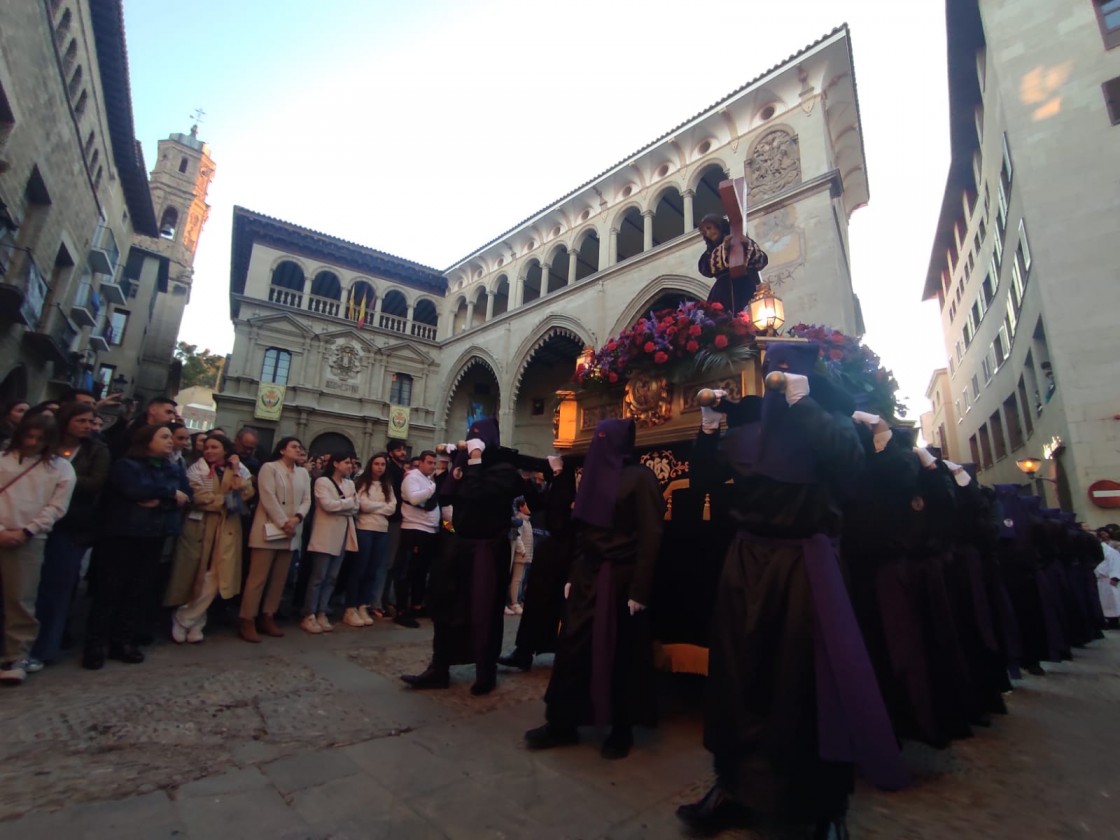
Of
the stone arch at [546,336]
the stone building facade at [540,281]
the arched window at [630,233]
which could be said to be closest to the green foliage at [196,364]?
the stone building facade at [540,281]

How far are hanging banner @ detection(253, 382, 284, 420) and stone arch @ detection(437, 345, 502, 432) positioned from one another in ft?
23.0

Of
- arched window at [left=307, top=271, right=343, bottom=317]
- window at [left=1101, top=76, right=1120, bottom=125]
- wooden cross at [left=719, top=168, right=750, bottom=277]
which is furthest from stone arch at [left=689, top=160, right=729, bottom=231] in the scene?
arched window at [left=307, top=271, right=343, bottom=317]

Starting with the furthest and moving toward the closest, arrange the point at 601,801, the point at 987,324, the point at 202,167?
the point at 202,167 < the point at 987,324 < the point at 601,801

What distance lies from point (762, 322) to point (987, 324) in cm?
2497

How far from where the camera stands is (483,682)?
12.2 ft

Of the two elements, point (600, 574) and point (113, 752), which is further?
point (600, 574)

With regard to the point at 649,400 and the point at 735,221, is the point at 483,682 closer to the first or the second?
the point at 649,400

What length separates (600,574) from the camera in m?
3.03

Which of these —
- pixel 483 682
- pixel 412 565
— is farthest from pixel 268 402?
pixel 483 682

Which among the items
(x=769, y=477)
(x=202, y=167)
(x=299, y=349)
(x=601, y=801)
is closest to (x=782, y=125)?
(x=769, y=477)

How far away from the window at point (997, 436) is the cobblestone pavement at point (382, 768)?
2250cm

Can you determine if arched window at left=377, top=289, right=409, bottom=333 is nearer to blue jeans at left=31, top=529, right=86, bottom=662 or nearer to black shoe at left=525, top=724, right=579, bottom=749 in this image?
blue jeans at left=31, top=529, right=86, bottom=662

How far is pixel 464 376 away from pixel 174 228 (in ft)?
134

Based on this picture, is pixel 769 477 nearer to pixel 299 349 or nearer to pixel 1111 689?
pixel 1111 689
